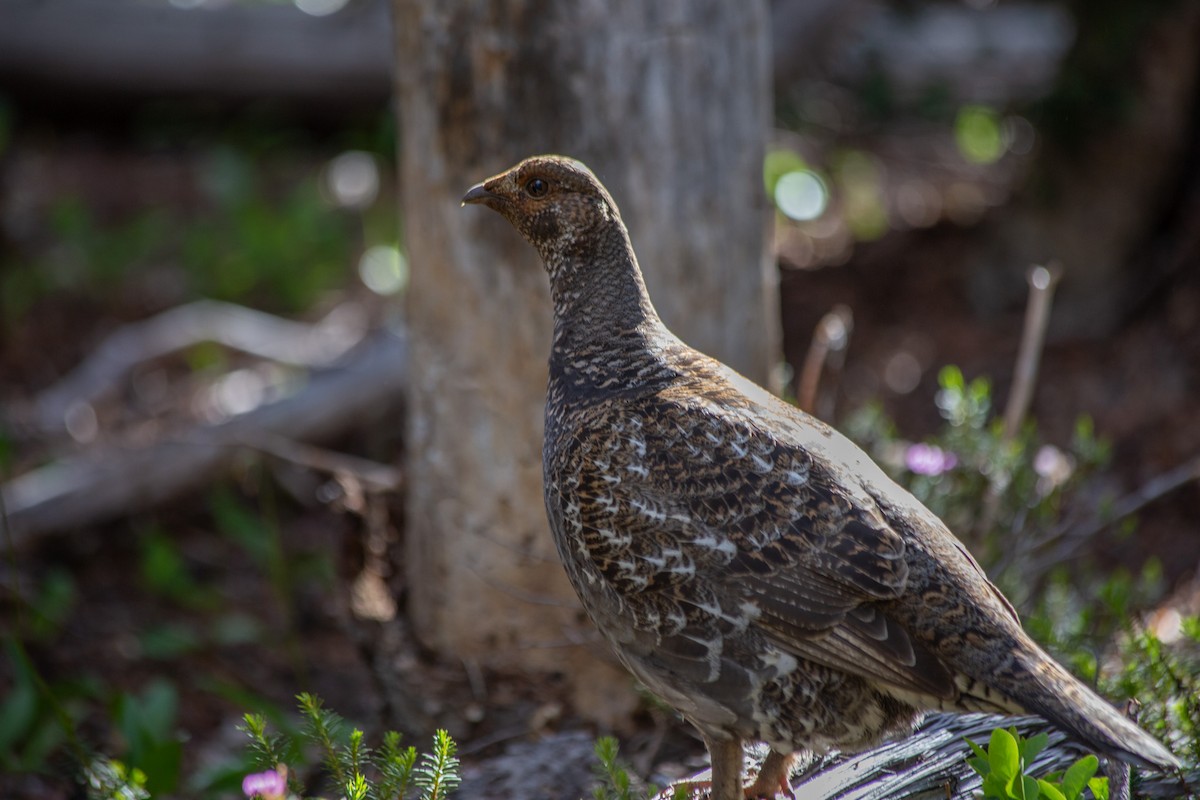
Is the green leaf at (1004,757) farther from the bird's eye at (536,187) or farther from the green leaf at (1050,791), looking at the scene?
the bird's eye at (536,187)

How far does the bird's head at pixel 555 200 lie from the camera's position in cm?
331

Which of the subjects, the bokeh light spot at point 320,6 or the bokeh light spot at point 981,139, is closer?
the bokeh light spot at point 981,139

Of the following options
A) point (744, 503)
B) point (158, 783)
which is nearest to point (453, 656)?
point (158, 783)

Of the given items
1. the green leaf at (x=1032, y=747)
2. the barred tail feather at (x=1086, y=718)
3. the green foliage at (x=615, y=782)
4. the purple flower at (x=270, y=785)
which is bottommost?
the green foliage at (x=615, y=782)

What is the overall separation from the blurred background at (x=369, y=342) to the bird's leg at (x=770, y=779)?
1.88 feet

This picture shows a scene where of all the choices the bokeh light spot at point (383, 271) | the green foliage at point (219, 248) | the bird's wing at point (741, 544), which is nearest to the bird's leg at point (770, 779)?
the bird's wing at point (741, 544)

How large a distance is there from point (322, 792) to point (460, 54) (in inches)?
99.1

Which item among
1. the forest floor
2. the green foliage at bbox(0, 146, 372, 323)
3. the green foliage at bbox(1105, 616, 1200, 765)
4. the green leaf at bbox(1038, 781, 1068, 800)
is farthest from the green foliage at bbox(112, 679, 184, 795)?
the green foliage at bbox(0, 146, 372, 323)

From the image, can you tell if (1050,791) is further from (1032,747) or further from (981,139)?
(981,139)

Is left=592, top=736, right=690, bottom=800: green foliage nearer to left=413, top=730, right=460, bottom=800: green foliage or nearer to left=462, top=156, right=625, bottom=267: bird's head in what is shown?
left=413, top=730, right=460, bottom=800: green foliage

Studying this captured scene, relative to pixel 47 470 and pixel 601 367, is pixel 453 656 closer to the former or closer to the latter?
pixel 601 367

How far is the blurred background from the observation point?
4441 millimetres

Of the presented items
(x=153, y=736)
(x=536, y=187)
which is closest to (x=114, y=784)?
(x=153, y=736)

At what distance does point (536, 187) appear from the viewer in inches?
132
